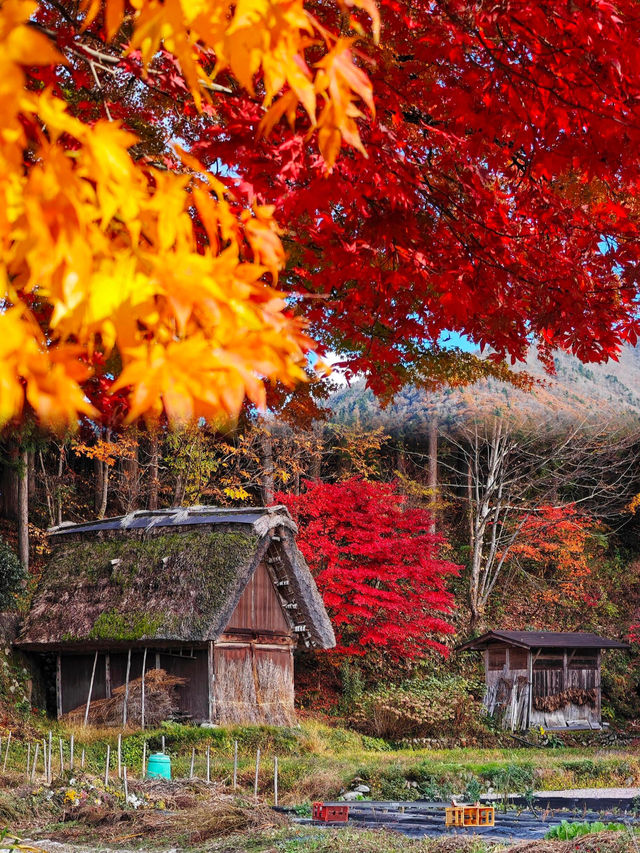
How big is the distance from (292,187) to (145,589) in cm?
1366

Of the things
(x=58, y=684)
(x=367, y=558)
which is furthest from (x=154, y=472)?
(x=58, y=684)

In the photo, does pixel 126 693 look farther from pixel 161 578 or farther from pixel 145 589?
pixel 161 578

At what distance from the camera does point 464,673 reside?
23125mm

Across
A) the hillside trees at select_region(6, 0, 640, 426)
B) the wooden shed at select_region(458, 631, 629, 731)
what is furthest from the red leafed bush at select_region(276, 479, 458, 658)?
the hillside trees at select_region(6, 0, 640, 426)

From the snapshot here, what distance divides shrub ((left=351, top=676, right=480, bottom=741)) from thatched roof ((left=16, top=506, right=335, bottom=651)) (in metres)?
2.13

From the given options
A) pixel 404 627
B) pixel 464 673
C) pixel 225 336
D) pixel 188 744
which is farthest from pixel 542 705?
pixel 225 336

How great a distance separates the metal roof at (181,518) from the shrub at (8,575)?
2.80 metres

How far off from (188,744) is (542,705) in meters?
10.5

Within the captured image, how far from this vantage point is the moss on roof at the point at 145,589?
16.0 m

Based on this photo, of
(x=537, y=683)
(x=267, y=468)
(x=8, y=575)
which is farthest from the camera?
(x=267, y=468)

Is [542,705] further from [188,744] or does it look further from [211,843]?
[211,843]

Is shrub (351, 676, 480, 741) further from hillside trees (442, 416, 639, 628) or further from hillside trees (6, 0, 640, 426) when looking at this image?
hillside trees (6, 0, 640, 426)

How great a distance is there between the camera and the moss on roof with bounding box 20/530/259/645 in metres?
16.0

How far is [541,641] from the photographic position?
21.2m
